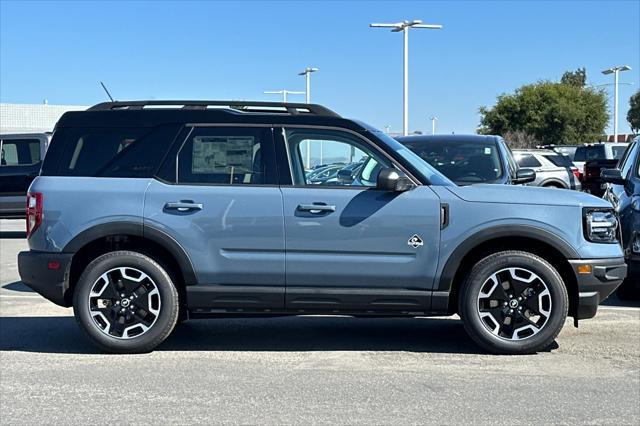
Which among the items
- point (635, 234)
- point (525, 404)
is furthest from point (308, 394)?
point (635, 234)

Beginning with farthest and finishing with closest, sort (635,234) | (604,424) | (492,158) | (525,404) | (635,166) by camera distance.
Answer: (492,158), (635,166), (635,234), (525,404), (604,424)

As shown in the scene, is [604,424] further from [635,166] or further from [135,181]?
[635,166]

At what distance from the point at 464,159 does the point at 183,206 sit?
186 inches

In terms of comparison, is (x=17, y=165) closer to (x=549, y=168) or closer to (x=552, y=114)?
(x=549, y=168)

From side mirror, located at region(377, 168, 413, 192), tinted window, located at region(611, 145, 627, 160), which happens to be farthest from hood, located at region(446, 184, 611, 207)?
tinted window, located at region(611, 145, 627, 160)

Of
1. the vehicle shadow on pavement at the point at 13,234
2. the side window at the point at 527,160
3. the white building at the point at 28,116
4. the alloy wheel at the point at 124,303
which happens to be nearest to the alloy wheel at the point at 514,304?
the alloy wheel at the point at 124,303

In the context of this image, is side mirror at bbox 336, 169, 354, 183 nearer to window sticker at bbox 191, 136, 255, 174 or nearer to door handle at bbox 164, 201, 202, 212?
window sticker at bbox 191, 136, 255, 174

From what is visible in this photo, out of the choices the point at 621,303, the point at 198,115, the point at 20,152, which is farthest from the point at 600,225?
the point at 20,152

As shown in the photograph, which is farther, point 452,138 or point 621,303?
point 452,138

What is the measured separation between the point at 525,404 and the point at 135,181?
11.1 feet

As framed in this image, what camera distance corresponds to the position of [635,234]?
7.71 m

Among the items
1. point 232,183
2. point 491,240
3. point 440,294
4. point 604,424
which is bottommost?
point 604,424

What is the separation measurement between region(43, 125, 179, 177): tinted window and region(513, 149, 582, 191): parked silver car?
13.1 meters

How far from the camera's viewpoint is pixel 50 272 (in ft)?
19.5
